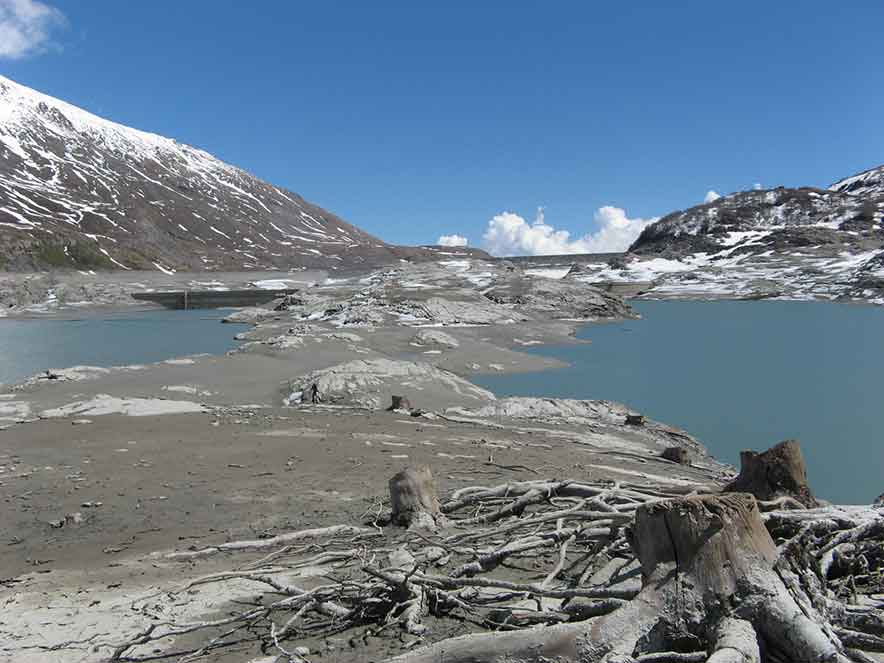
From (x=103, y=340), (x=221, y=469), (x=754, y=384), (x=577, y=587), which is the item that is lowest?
(x=103, y=340)

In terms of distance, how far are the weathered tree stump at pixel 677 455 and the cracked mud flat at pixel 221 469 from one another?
0.31 meters

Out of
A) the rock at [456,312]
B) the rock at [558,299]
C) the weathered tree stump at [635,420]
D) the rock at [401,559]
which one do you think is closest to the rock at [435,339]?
the rock at [456,312]

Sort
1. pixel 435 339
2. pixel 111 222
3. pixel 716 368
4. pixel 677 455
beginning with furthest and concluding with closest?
pixel 111 222 → pixel 435 339 → pixel 716 368 → pixel 677 455

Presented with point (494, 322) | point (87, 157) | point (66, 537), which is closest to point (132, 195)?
point (87, 157)

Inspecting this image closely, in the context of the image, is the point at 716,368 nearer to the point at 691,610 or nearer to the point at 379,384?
the point at 379,384

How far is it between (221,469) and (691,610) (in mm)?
10212

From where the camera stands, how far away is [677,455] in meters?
15.0

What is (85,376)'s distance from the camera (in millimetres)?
23031

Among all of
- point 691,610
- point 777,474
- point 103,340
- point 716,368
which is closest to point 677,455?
point 777,474

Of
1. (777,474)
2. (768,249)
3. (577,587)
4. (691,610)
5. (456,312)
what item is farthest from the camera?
(768,249)

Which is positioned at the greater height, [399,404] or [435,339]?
[435,339]

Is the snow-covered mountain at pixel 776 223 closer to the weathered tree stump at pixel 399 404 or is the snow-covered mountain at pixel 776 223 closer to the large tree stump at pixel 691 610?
the weathered tree stump at pixel 399 404

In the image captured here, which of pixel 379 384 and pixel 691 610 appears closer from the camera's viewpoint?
pixel 691 610

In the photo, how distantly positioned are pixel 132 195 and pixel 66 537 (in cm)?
18124
